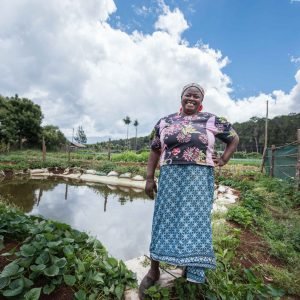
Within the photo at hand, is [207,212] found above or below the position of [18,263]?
above

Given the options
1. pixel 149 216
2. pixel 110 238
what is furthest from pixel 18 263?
pixel 149 216

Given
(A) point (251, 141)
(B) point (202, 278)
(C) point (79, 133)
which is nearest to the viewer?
(B) point (202, 278)

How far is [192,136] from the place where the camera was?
1.54 meters

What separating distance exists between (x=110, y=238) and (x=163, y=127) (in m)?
2.38

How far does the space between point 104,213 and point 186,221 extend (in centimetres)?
373

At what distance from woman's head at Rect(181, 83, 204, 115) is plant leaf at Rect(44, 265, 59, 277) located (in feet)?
4.17

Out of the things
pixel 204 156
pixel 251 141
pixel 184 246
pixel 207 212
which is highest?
pixel 251 141

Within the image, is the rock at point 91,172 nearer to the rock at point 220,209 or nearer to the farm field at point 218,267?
the rock at point 220,209

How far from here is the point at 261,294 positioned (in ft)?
4.97

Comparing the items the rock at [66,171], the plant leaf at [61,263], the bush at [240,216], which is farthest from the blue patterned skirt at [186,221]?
the rock at [66,171]

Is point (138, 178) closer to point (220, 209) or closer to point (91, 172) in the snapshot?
point (91, 172)

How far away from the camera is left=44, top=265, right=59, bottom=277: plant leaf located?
4.64 feet

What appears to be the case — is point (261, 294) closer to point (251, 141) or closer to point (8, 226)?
point (8, 226)

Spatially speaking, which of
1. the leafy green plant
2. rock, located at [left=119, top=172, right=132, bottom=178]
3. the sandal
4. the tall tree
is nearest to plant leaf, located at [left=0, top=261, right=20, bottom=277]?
the leafy green plant
